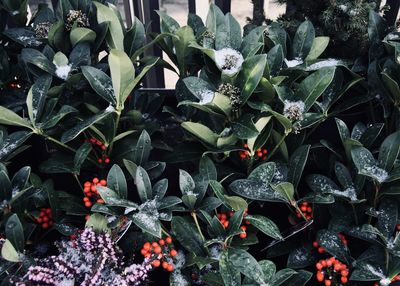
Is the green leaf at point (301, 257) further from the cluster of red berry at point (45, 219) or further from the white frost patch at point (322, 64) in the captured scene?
the cluster of red berry at point (45, 219)

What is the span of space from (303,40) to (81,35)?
57 cm

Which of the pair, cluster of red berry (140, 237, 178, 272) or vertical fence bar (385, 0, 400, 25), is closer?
cluster of red berry (140, 237, 178, 272)

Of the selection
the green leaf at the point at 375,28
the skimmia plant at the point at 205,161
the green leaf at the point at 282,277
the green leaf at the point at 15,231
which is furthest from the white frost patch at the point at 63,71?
the green leaf at the point at 375,28

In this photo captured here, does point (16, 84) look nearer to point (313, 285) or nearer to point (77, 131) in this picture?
point (77, 131)

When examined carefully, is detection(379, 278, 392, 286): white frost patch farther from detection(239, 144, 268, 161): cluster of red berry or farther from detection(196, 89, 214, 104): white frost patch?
detection(196, 89, 214, 104): white frost patch

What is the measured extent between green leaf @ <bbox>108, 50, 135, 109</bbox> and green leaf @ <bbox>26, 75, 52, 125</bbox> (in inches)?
7.0

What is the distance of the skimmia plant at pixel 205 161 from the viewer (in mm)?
983

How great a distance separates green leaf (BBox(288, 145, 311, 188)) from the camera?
106 centimetres

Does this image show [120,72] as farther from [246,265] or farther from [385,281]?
[385,281]

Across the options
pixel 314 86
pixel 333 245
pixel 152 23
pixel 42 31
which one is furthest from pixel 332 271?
pixel 152 23

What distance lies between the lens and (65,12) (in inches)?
47.1

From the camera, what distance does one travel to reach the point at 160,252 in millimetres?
1016

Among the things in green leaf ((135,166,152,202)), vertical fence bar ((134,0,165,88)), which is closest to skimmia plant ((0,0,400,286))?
green leaf ((135,166,152,202))

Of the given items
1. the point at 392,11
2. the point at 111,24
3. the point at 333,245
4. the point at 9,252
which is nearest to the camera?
the point at 9,252
